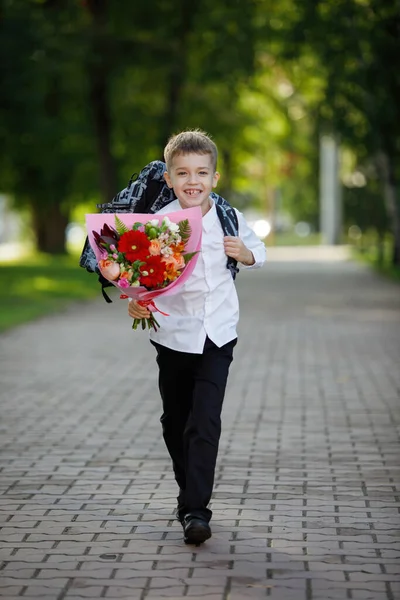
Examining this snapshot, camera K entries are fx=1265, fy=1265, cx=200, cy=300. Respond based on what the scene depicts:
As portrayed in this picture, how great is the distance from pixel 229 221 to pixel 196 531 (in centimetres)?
137

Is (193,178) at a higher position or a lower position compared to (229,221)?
higher

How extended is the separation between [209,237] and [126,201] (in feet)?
1.34

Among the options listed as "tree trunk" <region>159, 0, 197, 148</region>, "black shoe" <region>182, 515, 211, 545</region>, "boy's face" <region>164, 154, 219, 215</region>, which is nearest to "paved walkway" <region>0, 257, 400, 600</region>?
"black shoe" <region>182, 515, 211, 545</region>

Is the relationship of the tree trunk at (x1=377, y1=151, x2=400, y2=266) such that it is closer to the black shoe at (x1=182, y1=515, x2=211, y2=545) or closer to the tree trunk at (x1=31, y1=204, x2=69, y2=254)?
the tree trunk at (x1=31, y1=204, x2=69, y2=254)

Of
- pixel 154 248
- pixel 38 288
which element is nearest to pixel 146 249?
pixel 154 248

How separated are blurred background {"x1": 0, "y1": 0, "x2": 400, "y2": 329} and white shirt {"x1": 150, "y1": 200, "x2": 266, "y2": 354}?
14.2 meters

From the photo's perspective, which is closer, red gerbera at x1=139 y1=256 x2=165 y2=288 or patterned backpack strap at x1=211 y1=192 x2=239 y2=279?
red gerbera at x1=139 y1=256 x2=165 y2=288

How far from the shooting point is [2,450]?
8.23m

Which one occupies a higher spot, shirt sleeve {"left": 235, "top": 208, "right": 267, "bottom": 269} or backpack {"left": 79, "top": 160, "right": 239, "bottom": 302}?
backpack {"left": 79, "top": 160, "right": 239, "bottom": 302}

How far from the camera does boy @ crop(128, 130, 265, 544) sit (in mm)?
5555

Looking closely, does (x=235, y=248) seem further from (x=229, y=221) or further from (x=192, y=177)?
(x=192, y=177)

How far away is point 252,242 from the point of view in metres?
5.75

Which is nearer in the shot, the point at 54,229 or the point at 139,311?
the point at 139,311

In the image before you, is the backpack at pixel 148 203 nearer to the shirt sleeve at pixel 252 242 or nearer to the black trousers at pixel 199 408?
the shirt sleeve at pixel 252 242
